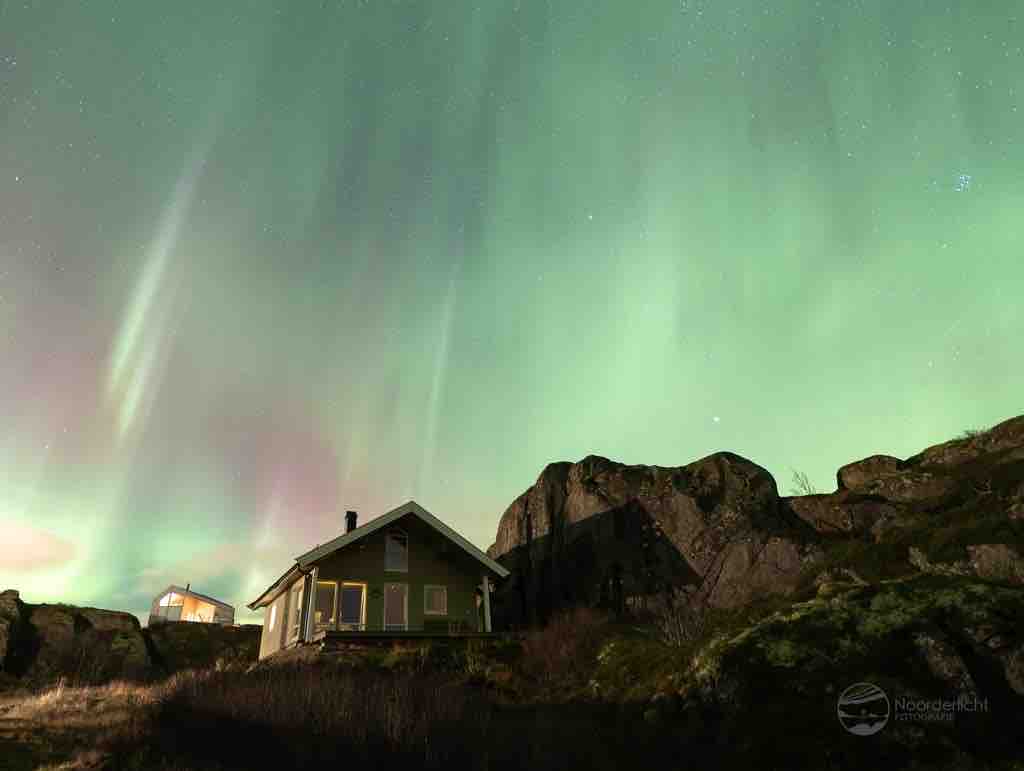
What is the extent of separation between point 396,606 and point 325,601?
3.44 m

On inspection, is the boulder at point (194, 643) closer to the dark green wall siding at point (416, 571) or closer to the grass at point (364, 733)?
the dark green wall siding at point (416, 571)

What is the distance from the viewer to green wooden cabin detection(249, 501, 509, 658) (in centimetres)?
3141

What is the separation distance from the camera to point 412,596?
1287 inches

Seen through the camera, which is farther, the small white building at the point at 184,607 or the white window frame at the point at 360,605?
the small white building at the point at 184,607

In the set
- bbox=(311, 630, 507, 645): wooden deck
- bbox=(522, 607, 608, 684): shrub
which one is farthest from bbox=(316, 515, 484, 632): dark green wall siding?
bbox=(522, 607, 608, 684): shrub

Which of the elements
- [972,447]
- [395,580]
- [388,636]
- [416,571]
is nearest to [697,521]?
[972,447]

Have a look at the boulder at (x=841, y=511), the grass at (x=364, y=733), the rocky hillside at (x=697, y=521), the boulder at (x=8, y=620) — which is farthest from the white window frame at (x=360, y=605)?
the boulder at (x=8, y=620)

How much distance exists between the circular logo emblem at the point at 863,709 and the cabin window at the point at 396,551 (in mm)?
27120

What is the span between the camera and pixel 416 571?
3328 centimetres

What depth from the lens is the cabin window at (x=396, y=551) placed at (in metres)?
33.1

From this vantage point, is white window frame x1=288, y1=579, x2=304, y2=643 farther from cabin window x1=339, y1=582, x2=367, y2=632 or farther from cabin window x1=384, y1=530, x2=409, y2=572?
cabin window x1=384, y1=530, x2=409, y2=572

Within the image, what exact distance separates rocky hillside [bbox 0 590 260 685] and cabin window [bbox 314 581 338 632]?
14370mm

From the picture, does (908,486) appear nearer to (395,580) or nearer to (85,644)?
(395,580)

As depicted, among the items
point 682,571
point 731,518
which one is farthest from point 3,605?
point 731,518
